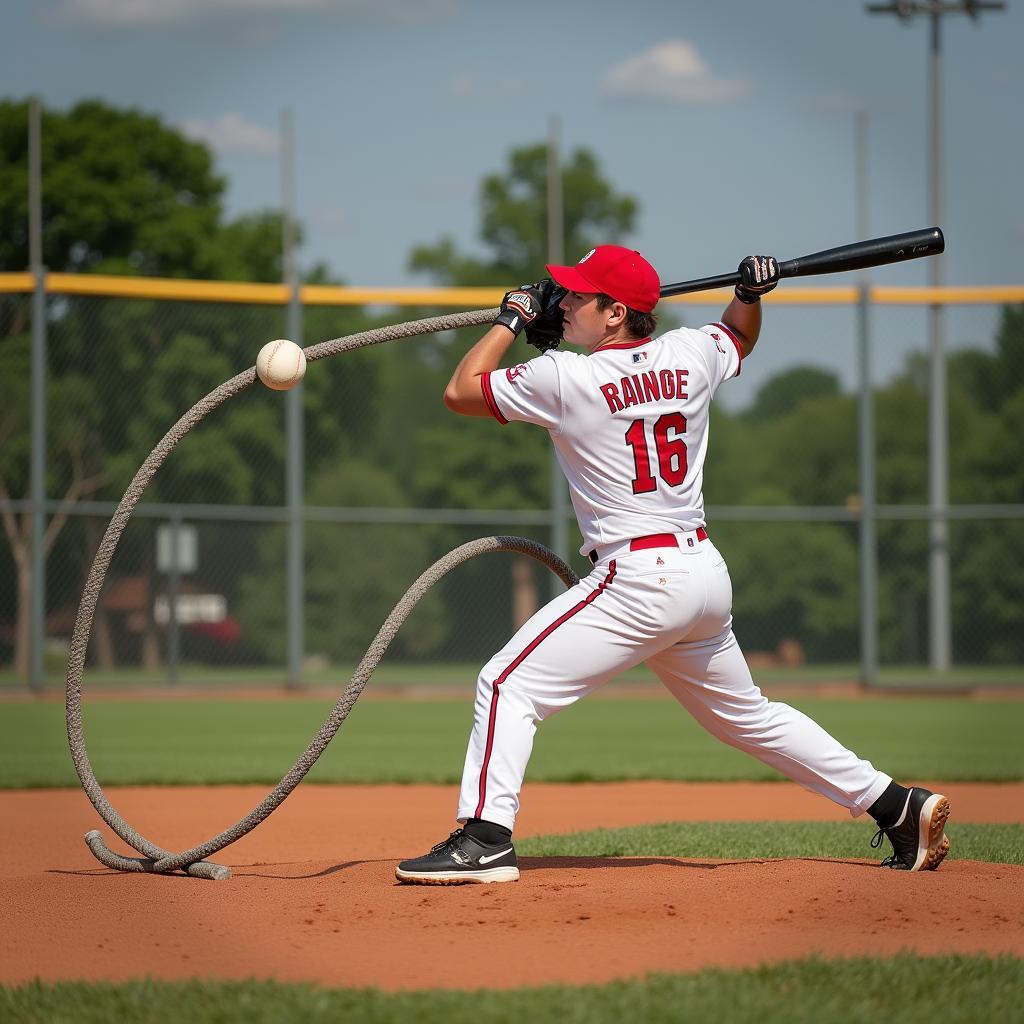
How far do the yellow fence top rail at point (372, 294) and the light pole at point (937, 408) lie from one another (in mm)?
439

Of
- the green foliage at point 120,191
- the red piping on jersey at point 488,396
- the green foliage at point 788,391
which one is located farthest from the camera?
the green foliage at point 120,191

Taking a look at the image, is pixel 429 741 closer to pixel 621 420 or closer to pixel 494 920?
pixel 621 420

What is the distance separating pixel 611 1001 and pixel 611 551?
1625mm

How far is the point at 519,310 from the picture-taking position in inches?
178

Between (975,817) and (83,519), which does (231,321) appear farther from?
(975,817)

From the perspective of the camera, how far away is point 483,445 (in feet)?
85.5

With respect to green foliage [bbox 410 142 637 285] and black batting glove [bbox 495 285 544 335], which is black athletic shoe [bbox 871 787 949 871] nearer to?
black batting glove [bbox 495 285 544 335]

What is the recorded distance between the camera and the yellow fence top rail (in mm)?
15750

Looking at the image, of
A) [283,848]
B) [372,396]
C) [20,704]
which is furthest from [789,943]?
[372,396]

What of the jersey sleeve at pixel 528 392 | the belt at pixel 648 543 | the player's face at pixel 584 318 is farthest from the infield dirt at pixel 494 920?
the player's face at pixel 584 318

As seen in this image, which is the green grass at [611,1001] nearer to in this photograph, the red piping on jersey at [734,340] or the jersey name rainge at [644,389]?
the jersey name rainge at [644,389]

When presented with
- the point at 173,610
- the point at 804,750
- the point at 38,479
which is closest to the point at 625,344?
the point at 804,750

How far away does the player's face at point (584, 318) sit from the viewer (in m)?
4.45

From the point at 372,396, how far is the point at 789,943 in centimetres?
2155
